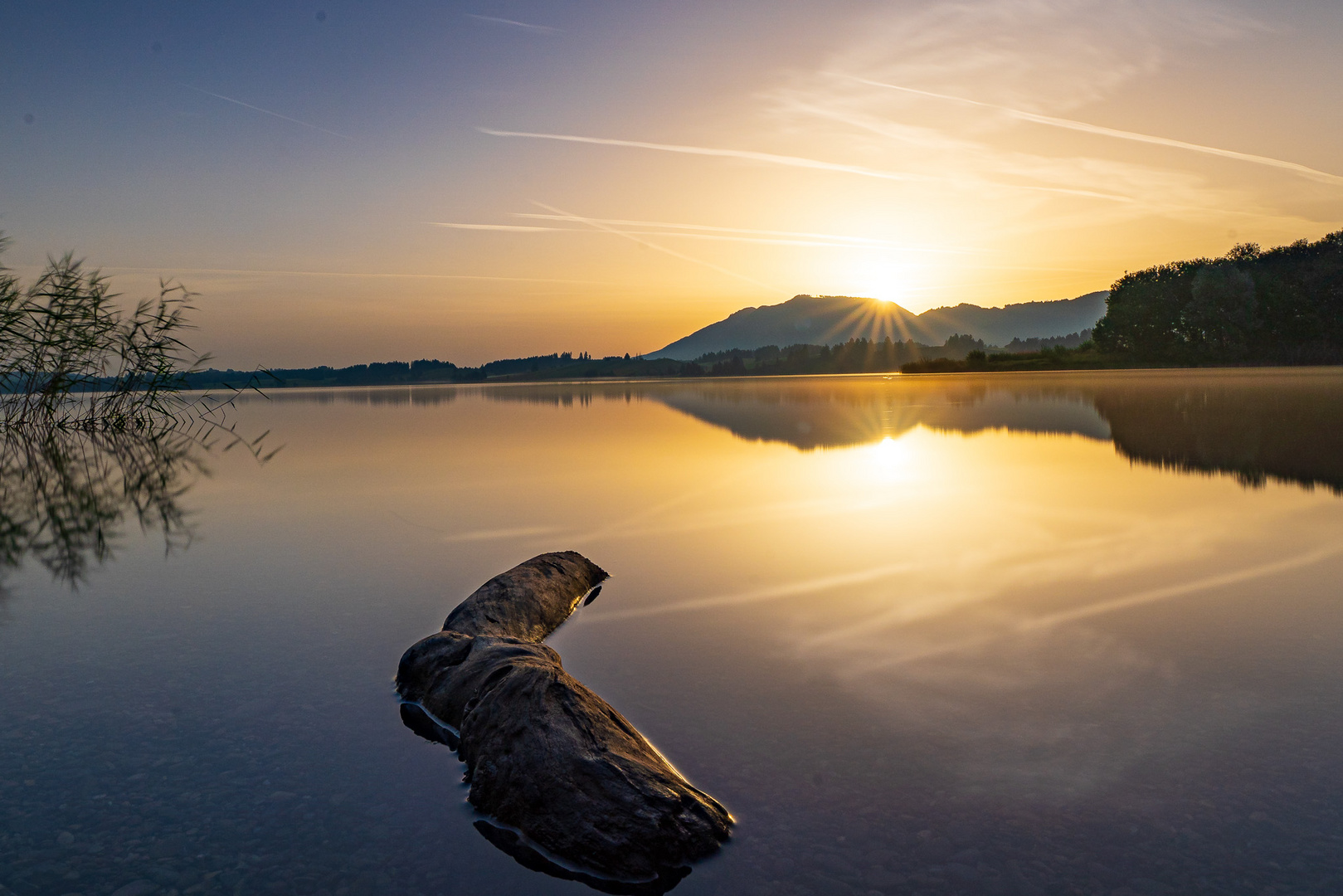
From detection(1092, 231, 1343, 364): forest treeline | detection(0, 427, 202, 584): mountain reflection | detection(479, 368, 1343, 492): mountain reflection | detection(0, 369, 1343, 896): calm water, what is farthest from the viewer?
detection(1092, 231, 1343, 364): forest treeline

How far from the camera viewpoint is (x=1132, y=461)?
16438mm

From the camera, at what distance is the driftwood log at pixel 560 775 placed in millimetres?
3703

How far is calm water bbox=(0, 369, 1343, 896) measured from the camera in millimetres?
3643

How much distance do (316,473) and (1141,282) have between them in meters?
113

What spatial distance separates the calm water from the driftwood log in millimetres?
170

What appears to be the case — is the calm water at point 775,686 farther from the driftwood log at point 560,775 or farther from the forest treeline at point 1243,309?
the forest treeline at point 1243,309

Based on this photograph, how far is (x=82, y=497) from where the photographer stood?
46.8 ft

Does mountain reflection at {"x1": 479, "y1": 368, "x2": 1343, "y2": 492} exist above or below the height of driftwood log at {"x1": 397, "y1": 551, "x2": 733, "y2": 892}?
above

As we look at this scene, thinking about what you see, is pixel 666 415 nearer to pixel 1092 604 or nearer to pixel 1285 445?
pixel 1285 445

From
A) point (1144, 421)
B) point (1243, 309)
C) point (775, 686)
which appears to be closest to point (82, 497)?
point (775, 686)

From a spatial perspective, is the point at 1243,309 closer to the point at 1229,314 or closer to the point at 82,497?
the point at 1229,314

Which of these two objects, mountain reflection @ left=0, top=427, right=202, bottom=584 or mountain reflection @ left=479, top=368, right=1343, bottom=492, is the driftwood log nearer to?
mountain reflection @ left=0, top=427, right=202, bottom=584

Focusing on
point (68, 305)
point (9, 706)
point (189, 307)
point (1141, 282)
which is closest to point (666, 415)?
point (189, 307)

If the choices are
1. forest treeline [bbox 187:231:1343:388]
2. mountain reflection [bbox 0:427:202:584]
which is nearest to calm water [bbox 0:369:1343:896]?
mountain reflection [bbox 0:427:202:584]
